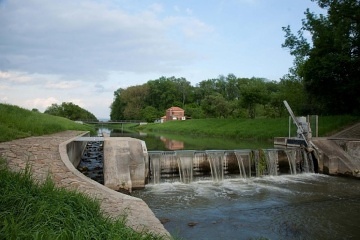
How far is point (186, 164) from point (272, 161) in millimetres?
4731

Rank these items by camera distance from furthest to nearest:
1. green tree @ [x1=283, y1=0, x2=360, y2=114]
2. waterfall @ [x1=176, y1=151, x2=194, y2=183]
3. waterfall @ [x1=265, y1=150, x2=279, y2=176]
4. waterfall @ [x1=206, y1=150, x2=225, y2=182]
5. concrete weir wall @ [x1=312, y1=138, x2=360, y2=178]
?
green tree @ [x1=283, y1=0, x2=360, y2=114]
waterfall @ [x1=265, y1=150, x2=279, y2=176]
concrete weir wall @ [x1=312, y1=138, x2=360, y2=178]
waterfall @ [x1=206, y1=150, x2=225, y2=182]
waterfall @ [x1=176, y1=151, x2=194, y2=183]

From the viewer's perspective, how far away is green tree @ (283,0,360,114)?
72.1ft

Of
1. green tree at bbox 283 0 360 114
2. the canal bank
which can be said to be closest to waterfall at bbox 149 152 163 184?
the canal bank

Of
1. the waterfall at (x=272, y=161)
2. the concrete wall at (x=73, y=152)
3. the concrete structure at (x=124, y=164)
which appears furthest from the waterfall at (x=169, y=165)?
the waterfall at (x=272, y=161)

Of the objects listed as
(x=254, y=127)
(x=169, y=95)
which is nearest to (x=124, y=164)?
(x=254, y=127)

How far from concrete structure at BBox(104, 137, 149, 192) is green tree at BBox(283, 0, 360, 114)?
55.9 feet

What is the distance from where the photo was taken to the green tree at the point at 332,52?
2197 centimetres

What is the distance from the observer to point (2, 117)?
1570 centimetres

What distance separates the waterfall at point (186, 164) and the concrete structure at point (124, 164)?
2159mm

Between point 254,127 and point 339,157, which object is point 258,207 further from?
point 254,127

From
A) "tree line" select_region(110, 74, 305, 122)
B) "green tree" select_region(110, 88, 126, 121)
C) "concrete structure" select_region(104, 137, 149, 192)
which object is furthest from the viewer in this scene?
"green tree" select_region(110, 88, 126, 121)

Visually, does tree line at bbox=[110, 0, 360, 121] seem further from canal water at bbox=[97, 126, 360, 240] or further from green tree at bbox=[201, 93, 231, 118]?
canal water at bbox=[97, 126, 360, 240]

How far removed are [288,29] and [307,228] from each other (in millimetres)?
20992

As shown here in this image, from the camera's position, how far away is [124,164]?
459 inches
